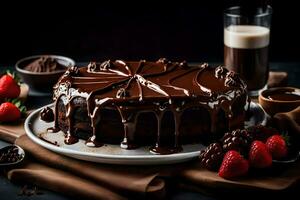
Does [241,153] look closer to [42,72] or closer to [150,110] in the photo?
[150,110]

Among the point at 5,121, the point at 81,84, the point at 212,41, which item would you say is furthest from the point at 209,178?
the point at 212,41

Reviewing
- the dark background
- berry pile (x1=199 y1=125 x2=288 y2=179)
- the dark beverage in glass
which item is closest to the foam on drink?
the dark beverage in glass

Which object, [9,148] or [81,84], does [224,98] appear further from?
[9,148]

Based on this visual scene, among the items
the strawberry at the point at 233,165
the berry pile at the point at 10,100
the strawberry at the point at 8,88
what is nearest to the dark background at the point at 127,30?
the berry pile at the point at 10,100

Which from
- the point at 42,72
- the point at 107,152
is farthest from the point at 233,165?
the point at 42,72

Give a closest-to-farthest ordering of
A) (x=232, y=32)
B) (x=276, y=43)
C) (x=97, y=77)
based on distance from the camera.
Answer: (x=97, y=77)
(x=232, y=32)
(x=276, y=43)

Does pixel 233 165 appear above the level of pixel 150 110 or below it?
below

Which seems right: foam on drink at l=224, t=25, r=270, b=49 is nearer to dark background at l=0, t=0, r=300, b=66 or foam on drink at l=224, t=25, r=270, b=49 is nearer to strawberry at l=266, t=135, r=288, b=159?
dark background at l=0, t=0, r=300, b=66
